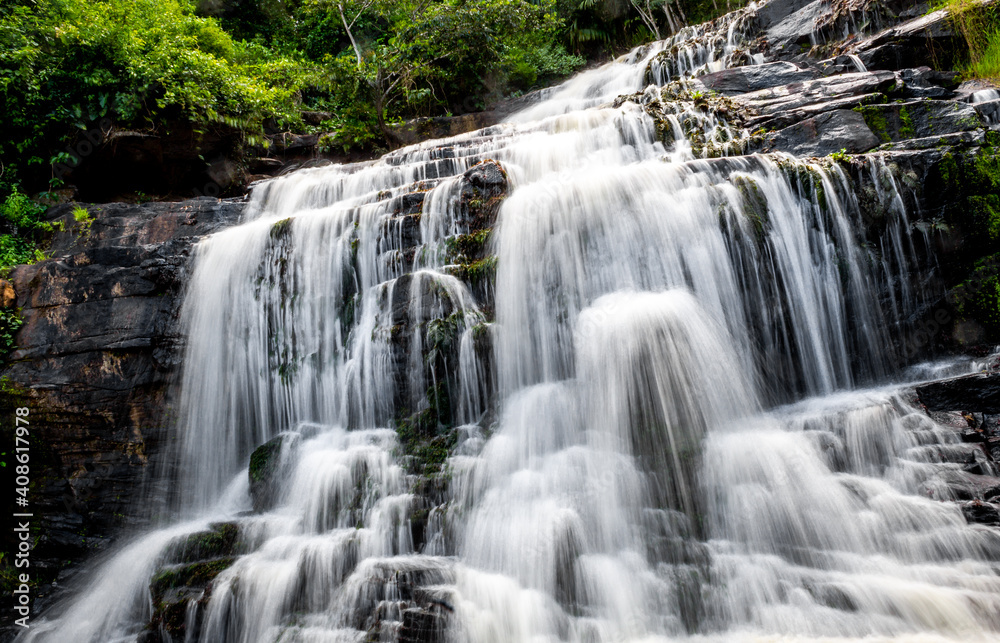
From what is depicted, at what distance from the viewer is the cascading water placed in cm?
359

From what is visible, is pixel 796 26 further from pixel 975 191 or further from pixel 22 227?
pixel 22 227

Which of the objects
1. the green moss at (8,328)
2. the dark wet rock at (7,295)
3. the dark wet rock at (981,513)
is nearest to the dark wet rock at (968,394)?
the dark wet rock at (981,513)

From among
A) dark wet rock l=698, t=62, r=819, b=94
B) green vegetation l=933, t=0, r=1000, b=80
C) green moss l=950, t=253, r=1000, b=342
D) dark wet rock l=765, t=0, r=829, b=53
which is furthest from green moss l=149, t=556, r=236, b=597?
dark wet rock l=765, t=0, r=829, b=53

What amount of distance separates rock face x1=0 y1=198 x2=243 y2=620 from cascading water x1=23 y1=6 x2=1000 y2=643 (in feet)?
1.46

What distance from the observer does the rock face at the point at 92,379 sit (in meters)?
6.17

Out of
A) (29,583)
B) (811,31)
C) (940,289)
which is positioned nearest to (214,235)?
(29,583)

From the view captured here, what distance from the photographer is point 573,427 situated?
512 centimetres

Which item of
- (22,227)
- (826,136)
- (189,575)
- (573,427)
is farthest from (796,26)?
(22,227)

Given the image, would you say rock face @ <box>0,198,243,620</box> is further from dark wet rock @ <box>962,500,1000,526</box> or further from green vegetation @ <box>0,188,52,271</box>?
dark wet rock @ <box>962,500,1000,526</box>

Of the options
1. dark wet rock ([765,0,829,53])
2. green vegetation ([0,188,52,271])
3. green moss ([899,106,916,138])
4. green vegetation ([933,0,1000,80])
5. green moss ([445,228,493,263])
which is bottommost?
green moss ([445,228,493,263])

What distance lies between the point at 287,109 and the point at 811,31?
11.4 metres

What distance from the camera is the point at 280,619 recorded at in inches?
158

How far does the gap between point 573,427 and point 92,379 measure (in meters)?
5.96

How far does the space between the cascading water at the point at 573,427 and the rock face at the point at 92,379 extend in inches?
17.5
